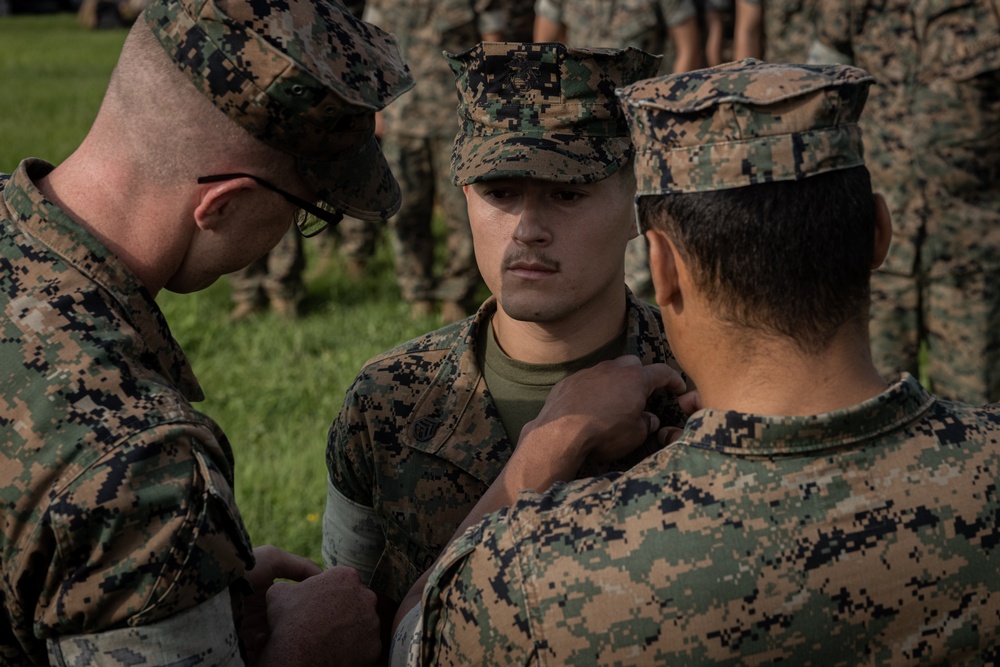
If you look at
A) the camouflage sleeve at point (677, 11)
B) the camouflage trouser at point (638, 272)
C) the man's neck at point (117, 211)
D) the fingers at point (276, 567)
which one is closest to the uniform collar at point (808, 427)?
the man's neck at point (117, 211)

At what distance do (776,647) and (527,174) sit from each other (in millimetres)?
1266

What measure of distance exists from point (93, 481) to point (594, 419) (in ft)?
3.45

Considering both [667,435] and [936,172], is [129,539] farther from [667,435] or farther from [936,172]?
[936,172]

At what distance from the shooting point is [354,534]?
9.69 feet

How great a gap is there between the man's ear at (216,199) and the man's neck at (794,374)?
895mm

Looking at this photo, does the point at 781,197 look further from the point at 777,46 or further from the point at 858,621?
the point at 777,46

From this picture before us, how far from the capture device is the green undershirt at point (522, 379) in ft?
9.33

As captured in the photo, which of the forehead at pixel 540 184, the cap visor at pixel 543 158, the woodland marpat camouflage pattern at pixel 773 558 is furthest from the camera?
the forehead at pixel 540 184

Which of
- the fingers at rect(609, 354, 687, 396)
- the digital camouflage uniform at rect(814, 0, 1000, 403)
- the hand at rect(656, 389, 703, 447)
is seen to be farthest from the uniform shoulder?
the digital camouflage uniform at rect(814, 0, 1000, 403)

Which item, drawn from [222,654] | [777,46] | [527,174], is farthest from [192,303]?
[222,654]

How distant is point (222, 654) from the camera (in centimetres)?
196

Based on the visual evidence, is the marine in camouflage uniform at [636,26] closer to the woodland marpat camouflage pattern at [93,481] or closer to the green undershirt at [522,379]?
the green undershirt at [522,379]

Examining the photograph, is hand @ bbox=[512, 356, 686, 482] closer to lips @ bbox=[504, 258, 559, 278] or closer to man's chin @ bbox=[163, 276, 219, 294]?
lips @ bbox=[504, 258, 559, 278]

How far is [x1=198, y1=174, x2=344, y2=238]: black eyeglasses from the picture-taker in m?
2.14
